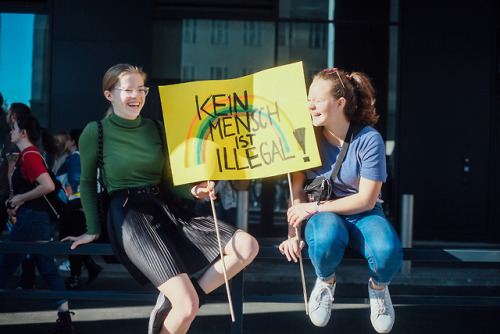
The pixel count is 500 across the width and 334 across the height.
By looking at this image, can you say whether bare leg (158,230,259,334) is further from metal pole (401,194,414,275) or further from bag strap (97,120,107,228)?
metal pole (401,194,414,275)

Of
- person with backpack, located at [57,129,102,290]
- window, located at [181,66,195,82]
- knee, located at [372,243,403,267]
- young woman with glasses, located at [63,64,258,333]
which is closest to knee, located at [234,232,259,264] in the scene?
young woman with glasses, located at [63,64,258,333]

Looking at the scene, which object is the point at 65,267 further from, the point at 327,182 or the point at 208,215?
the point at 327,182

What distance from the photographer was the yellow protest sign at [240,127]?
3.29 m

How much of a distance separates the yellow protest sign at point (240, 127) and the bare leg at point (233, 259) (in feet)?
1.13

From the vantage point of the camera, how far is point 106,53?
31.2 feet

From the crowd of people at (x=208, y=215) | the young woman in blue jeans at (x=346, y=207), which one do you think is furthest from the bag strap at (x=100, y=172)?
the young woman in blue jeans at (x=346, y=207)

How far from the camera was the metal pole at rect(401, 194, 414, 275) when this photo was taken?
25.1ft

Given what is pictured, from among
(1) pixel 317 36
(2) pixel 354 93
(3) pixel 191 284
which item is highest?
(1) pixel 317 36

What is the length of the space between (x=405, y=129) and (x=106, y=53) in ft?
16.0

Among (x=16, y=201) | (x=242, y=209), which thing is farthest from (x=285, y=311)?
(x=16, y=201)

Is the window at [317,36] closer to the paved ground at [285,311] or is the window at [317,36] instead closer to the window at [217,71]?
the window at [217,71]

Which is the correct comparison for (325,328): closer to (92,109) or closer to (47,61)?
(92,109)

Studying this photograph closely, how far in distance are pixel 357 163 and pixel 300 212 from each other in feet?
1.33

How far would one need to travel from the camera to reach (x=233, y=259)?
3195 mm
